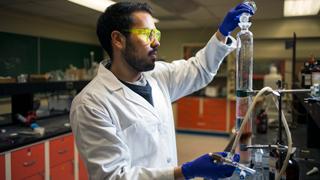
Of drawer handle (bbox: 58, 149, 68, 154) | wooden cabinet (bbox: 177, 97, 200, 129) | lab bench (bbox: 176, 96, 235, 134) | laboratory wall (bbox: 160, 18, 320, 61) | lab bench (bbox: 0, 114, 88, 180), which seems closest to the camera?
lab bench (bbox: 0, 114, 88, 180)

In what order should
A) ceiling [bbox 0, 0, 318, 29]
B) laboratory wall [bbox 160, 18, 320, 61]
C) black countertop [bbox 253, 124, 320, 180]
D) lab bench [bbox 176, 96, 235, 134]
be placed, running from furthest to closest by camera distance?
1. lab bench [bbox 176, 96, 235, 134]
2. laboratory wall [bbox 160, 18, 320, 61]
3. ceiling [bbox 0, 0, 318, 29]
4. black countertop [bbox 253, 124, 320, 180]

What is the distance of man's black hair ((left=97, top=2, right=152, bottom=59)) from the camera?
1.29 metres

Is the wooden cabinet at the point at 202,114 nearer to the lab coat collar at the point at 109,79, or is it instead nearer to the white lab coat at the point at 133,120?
the white lab coat at the point at 133,120

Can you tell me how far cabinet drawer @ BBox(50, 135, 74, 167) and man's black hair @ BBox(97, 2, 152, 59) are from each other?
1962 millimetres

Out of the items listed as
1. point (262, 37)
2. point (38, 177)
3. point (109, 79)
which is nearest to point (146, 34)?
point (109, 79)

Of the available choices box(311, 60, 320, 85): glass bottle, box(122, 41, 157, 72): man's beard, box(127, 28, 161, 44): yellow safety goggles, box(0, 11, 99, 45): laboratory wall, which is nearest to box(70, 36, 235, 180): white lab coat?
box(122, 41, 157, 72): man's beard

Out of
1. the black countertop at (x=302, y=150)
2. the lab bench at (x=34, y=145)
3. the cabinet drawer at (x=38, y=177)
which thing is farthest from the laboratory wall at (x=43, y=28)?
the black countertop at (x=302, y=150)

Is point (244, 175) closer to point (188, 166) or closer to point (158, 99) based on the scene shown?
point (188, 166)

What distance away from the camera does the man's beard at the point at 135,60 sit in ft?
4.20

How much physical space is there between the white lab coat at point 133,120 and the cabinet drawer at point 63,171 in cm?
189

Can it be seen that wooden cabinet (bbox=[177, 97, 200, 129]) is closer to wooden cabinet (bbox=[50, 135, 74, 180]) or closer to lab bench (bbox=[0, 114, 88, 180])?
lab bench (bbox=[0, 114, 88, 180])

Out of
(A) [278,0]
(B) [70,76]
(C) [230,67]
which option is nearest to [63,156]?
(B) [70,76]

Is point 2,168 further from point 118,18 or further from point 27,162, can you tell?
point 118,18

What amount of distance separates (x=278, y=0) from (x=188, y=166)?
2.98 m
